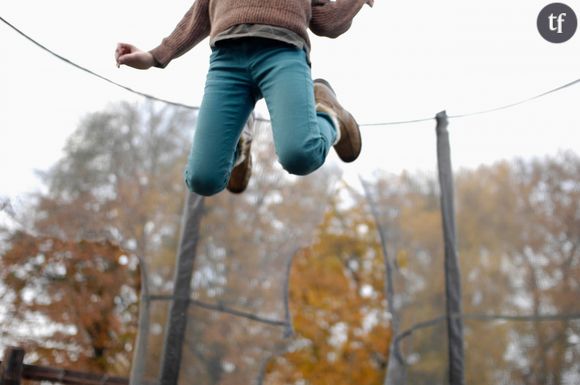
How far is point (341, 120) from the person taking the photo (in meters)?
1.66

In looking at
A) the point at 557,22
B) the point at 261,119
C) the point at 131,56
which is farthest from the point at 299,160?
→ the point at 261,119

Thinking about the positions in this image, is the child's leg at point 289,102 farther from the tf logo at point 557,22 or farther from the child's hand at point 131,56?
the tf logo at point 557,22

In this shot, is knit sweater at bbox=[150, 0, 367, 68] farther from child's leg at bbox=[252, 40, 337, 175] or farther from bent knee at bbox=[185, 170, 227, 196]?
bent knee at bbox=[185, 170, 227, 196]

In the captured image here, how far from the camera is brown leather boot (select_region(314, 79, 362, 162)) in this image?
1.62 metres

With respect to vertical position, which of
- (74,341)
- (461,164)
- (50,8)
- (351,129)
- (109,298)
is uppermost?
(50,8)

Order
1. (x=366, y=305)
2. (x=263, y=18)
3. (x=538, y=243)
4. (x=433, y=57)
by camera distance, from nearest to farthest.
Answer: (x=263, y=18) → (x=433, y=57) → (x=538, y=243) → (x=366, y=305)

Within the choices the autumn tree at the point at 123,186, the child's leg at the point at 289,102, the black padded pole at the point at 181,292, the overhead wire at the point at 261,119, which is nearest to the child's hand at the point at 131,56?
the child's leg at the point at 289,102

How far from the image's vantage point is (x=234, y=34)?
3.98ft

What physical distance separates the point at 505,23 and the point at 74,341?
350 centimetres

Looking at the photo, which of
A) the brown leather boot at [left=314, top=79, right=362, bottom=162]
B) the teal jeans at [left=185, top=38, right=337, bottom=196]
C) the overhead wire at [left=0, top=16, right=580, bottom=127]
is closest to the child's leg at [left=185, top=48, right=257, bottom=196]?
the teal jeans at [left=185, top=38, right=337, bottom=196]

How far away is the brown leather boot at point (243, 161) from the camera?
5.65ft

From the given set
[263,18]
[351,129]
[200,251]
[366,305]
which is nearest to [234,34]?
[263,18]

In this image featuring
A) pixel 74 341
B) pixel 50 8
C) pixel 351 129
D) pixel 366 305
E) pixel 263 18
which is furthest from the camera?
pixel 366 305

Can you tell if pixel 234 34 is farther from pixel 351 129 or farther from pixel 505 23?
pixel 505 23
